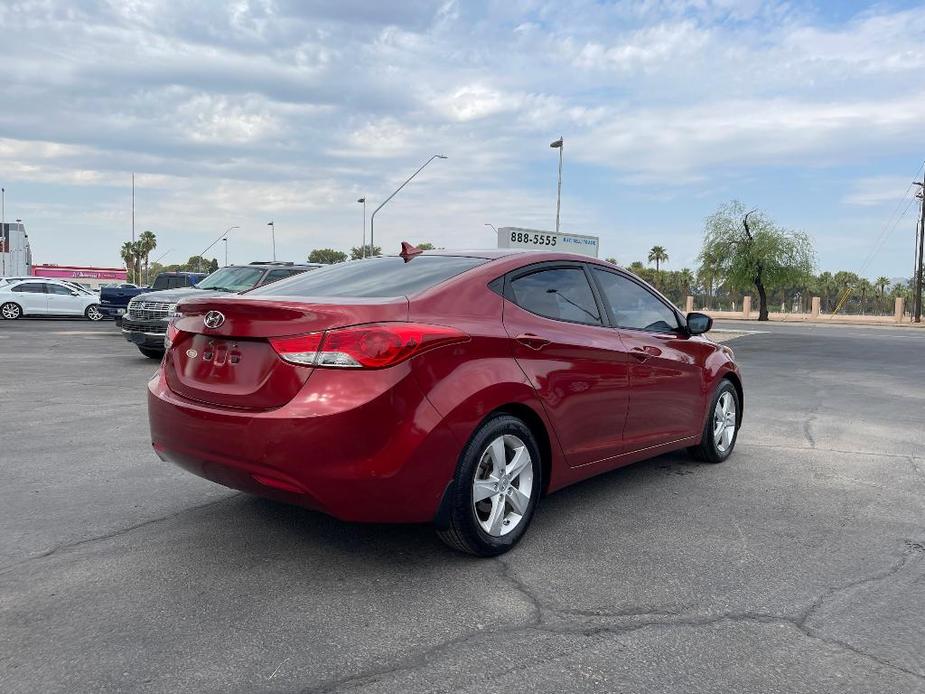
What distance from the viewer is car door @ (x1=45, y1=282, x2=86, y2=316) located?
93.0 feet

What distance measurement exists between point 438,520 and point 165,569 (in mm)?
1334

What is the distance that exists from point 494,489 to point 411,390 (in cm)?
80

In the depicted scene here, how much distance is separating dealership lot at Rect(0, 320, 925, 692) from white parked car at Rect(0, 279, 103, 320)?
2511 centimetres

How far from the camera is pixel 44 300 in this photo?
28203mm

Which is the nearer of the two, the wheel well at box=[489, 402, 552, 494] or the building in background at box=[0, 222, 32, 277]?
the wheel well at box=[489, 402, 552, 494]

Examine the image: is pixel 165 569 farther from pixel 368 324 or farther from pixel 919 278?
pixel 919 278

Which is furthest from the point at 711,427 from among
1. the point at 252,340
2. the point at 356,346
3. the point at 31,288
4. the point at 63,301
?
the point at 31,288

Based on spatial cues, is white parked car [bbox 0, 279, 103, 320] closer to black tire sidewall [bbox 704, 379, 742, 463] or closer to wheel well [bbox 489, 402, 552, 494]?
black tire sidewall [bbox 704, 379, 742, 463]

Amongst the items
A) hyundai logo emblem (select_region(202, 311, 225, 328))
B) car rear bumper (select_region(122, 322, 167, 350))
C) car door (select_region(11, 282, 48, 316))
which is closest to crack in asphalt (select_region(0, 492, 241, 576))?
hyundai logo emblem (select_region(202, 311, 225, 328))

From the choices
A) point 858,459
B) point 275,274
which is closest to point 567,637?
point 858,459

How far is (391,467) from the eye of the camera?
340 cm

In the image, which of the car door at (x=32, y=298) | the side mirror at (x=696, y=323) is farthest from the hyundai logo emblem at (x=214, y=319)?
the car door at (x=32, y=298)

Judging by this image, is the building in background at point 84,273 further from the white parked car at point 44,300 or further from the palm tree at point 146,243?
the white parked car at point 44,300

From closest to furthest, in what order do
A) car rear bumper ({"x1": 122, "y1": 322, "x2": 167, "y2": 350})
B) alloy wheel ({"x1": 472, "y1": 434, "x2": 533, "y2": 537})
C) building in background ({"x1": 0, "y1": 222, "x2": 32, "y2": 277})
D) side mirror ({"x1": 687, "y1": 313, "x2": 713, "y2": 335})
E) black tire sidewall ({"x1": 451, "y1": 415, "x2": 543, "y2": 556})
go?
black tire sidewall ({"x1": 451, "y1": 415, "x2": 543, "y2": 556}), alloy wheel ({"x1": 472, "y1": 434, "x2": 533, "y2": 537}), side mirror ({"x1": 687, "y1": 313, "x2": 713, "y2": 335}), car rear bumper ({"x1": 122, "y1": 322, "x2": 167, "y2": 350}), building in background ({"x1": 0, "y1": 222, "x2": 32, "y2": 277})
